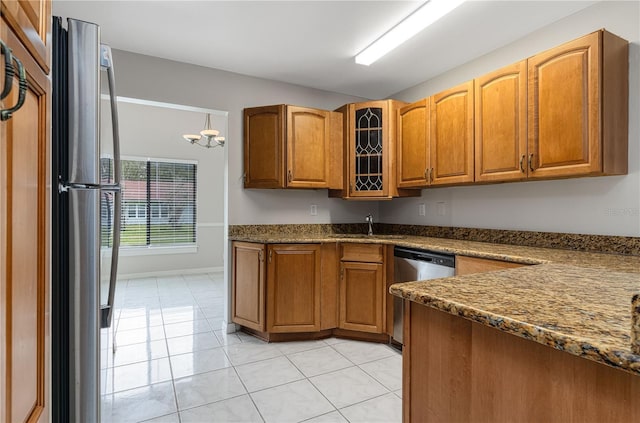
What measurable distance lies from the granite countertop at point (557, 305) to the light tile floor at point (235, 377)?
47.1 inches

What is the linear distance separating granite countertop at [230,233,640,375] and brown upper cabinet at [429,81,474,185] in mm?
1384

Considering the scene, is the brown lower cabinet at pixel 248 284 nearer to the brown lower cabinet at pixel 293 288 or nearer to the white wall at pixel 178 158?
the brown lower cabinet at pixel 293 288

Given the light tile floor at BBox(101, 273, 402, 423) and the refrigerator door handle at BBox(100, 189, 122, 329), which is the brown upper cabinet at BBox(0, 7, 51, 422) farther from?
the light tile floor at BBox(101, 273, 402, 423)

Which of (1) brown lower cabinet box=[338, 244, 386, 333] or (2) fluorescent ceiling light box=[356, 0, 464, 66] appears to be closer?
(2) fluorescent ceiling light box=[356, 0, 464, 66]

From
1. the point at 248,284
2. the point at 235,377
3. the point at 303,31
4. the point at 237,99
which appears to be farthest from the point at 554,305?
the point at 237,99

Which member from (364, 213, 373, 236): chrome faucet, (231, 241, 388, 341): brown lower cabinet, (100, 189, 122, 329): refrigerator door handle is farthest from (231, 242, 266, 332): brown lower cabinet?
(100, 189, 122, 329): refrigerator door handle

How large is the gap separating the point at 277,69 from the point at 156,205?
150 inches

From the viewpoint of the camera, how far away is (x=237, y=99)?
3195 mm

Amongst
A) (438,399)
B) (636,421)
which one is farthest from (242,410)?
(636,421)

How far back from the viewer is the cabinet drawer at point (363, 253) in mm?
2832

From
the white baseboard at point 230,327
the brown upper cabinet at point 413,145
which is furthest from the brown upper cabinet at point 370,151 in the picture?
the white baseboard at point 230,327

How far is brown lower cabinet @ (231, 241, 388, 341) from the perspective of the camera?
2809mm

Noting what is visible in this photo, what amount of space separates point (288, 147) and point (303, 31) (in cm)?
100

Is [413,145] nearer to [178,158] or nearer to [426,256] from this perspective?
[426,256]
